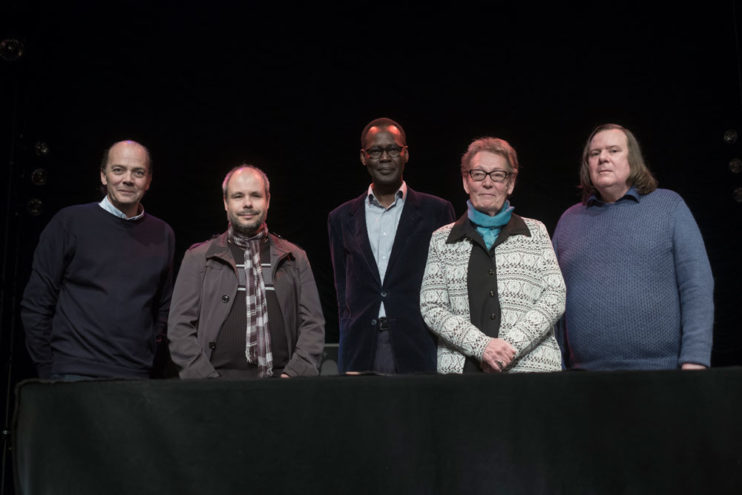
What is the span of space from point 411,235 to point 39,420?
175cm

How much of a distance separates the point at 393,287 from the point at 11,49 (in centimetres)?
226

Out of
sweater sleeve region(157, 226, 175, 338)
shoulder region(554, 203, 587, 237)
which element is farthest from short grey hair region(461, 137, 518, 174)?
sweater sleeve region(157, 226, 175, 338)

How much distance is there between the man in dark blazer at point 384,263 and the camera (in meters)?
2.80

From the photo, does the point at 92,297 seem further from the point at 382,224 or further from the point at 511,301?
the point at 511,301

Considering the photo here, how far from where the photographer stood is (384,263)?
2.92m

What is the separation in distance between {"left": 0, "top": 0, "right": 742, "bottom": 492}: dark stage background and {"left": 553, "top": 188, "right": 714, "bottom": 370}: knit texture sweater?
5.01 feet

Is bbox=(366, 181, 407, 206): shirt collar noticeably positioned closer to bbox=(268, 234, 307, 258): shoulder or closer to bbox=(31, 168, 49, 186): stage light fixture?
bbox=(268, 234, 307, 258): shoulder

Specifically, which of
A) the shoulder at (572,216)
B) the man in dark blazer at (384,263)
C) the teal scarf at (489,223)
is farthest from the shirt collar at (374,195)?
the shoulder at (572,216)

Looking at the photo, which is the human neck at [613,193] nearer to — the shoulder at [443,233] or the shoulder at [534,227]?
the shoulder at [534,227]

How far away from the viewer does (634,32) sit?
4148mm

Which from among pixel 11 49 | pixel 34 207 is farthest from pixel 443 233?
pixel 11 49

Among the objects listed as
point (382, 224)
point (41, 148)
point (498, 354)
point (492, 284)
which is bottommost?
point (498, 354)

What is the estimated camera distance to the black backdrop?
13.4 ft

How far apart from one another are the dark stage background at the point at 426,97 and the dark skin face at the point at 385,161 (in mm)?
1001
